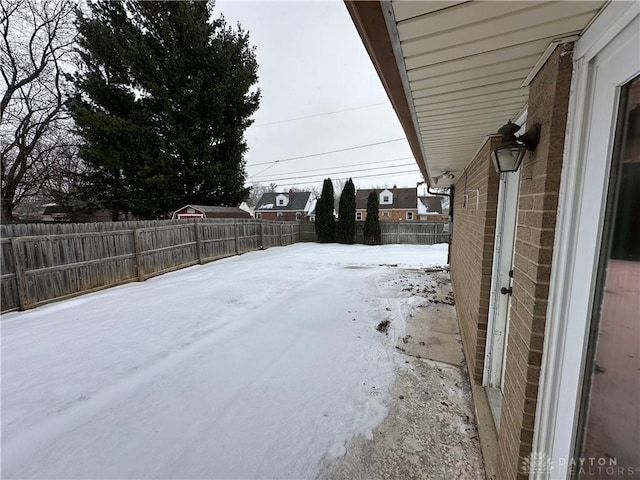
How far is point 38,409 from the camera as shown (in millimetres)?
2322

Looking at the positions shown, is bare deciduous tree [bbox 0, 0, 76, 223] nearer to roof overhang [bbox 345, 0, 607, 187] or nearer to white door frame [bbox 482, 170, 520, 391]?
roof overhang [bbox 345, 0, 607, 187]

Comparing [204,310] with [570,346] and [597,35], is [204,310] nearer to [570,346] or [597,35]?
[570,346]

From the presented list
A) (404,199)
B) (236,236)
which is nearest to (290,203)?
(404,199)

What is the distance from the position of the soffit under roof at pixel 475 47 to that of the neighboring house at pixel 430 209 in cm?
2598

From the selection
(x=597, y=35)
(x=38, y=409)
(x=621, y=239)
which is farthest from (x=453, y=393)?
(x=38, y=409)

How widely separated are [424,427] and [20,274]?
6293mm

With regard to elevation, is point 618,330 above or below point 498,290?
above

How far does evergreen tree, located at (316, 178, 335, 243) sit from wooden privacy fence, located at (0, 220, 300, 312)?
23.9 ft

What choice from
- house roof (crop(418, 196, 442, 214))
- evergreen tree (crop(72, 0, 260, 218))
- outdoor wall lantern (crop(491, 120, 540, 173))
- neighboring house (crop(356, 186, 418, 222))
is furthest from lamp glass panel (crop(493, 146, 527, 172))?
house roof (crop(418, 196, 442, 214))

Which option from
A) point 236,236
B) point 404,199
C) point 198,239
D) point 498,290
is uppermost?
point 404,199

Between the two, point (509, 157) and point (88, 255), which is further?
point (88, 255)

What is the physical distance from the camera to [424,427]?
2.09 m

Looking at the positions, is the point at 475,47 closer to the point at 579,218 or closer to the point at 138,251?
the point at 579,218

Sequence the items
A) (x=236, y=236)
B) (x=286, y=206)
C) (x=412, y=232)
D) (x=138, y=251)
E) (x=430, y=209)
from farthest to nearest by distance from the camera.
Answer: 1. (x=286, y=206)
2. (x=430, y=209)
3. (x=412, y=232)
4. (x=236, y=236)
5. (x=138, y=251)
